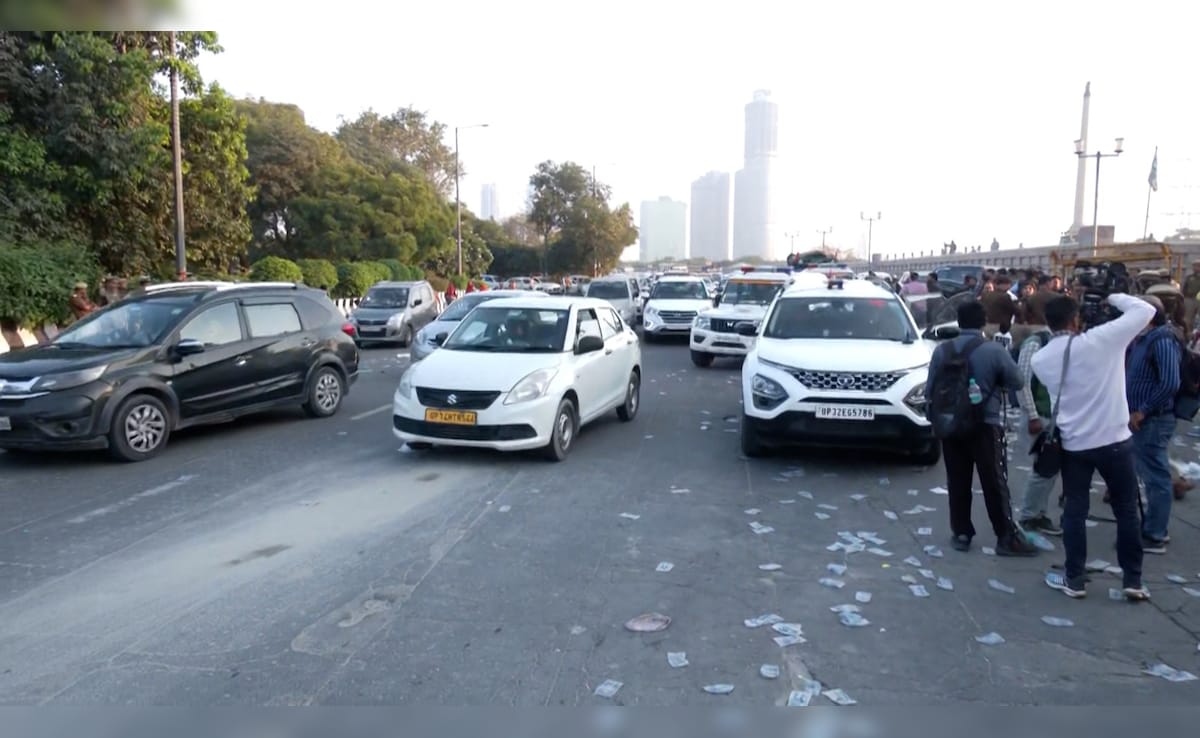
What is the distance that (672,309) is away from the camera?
22.7m

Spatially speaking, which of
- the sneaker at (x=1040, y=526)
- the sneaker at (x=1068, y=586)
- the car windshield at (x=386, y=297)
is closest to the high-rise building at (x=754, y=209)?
the car windshield at (x=386, y=297)

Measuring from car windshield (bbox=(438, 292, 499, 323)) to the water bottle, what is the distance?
10879 millimetres

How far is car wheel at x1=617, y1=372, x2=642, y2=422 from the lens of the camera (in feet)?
38.0

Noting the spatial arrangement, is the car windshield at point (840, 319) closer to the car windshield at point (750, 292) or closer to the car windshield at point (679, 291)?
the car windshield at point (750, 292)

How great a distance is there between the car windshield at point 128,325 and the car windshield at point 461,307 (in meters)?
6.42

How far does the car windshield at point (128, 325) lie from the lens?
9.68 meters

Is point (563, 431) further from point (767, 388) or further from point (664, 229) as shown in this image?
point (664, 229)

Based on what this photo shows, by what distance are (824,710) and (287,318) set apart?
927cm

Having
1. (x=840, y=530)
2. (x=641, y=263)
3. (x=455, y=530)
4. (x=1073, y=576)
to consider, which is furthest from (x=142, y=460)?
(x=641, y=263)

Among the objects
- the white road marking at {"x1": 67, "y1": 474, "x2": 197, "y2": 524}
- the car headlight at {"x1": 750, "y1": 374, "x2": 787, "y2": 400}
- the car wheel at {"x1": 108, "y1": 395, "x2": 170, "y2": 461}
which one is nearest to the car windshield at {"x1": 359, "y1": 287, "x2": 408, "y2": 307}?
the car wheel at {"x1": 108, "y1": 395, "x2": 170, "y2": 461}

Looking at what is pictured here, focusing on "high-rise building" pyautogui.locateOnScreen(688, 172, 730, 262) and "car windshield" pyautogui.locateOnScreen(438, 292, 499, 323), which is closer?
"car windshield" pyautogui.locateOnScreen(438, 292, 499, 323)

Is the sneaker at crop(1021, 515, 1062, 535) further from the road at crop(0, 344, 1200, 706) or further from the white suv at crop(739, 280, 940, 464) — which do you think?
the white suv at crop(739, 280, 940, 464)

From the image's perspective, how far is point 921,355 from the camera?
895cm

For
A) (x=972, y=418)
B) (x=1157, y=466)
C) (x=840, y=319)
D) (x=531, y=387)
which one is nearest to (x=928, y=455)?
(x=840, y=319)
